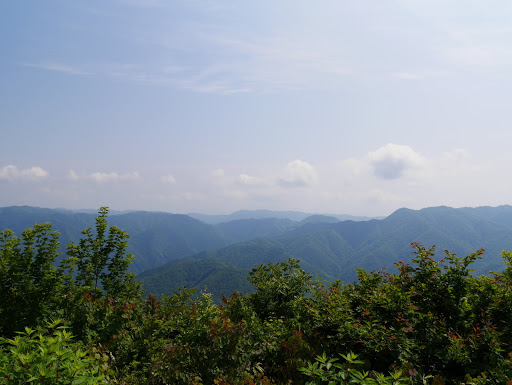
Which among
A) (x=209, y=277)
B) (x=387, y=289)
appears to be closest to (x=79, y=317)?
(x=387, y=289)

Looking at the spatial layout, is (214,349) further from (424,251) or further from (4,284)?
(4,284)

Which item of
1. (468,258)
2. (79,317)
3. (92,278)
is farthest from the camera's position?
(92,278)

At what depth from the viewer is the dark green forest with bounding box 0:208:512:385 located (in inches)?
146

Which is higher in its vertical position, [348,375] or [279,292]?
[348,375]

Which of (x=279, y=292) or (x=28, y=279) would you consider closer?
(x=28, y=279)

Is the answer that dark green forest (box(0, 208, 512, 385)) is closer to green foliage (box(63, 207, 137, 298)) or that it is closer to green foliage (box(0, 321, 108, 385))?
green foliage (box(0, 321, 108, 385))

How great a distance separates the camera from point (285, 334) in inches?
217

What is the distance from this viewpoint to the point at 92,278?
10.9m

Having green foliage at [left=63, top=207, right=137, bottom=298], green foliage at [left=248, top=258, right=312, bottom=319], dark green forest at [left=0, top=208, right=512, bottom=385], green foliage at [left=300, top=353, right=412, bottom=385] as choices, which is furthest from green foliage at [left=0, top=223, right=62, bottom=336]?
green foliage at [left=300, top=353, right=412, bottom=385]

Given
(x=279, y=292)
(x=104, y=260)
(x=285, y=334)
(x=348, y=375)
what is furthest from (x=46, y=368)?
(x=104, y=260)

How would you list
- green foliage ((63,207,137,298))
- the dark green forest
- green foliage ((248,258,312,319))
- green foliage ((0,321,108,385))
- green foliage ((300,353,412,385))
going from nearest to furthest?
green foliage ((300,353,412,385)) < green foliage ((0,321,108,385)) < the dark green forest < green foliage ((248,258,312,319)) < green foliage ((63,207,137,298))

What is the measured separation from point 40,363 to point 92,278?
874cm

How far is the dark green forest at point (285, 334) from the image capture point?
12.1 feet

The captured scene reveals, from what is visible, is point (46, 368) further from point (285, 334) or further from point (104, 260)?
point (104, 260)
